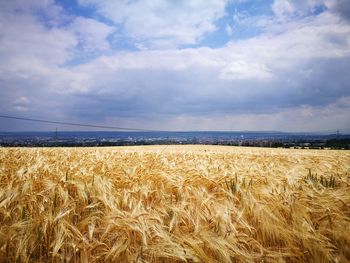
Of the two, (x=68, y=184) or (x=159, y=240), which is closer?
(x=159, y=240)

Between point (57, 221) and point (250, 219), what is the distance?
174 centimetres

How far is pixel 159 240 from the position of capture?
1.83m

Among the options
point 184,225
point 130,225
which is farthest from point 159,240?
point 184,225

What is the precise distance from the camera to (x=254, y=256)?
1769mm

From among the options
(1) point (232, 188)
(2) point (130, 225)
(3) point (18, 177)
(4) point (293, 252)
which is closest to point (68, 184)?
(3) point (18, 177)

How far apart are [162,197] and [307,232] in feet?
4.91

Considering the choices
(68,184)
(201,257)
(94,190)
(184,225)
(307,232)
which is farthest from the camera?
(68,184)

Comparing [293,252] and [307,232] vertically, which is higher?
[307,232]

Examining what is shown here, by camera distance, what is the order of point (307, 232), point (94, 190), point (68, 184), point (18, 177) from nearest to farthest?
point (307, 232) < point (94, 190) < point (68, 184) < point (18, 177)

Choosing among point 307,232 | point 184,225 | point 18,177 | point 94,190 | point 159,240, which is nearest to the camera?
point 159,240

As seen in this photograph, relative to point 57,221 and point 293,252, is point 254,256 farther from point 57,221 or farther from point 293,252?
point 57,221

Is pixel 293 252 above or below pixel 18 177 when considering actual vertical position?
below

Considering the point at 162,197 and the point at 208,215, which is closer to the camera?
the point at 208,215

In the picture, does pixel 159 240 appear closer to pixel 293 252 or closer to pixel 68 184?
pixel 293 252
